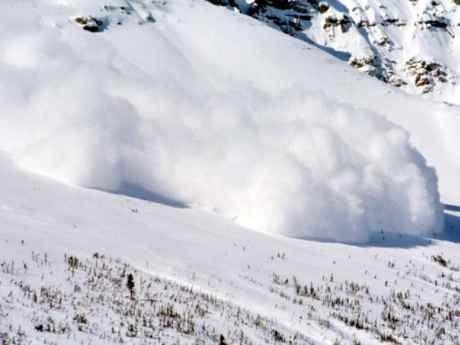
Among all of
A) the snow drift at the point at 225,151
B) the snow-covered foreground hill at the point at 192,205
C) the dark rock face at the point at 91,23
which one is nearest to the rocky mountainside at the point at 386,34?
the dark rock face at the point at 91,23

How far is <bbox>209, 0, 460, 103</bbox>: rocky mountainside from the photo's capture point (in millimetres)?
158750

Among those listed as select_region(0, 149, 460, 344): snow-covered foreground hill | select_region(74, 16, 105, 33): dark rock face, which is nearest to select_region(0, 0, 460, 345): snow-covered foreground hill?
select_region(0, 149, 460, 344): snow-covered foreground hill

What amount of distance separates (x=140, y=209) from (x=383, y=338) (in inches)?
546

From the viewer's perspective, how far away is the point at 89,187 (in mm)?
28078

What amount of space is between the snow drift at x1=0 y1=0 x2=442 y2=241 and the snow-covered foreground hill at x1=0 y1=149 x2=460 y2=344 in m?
1.78

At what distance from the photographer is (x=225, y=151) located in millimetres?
33438

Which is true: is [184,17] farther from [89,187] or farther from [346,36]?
[346,36]

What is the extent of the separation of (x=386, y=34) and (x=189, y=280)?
519 ft

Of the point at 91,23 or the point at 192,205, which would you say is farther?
the point at 91,23

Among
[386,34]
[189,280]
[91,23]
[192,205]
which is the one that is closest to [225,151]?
[192,205]

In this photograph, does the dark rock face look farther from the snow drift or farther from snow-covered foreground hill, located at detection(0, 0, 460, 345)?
the snow drift

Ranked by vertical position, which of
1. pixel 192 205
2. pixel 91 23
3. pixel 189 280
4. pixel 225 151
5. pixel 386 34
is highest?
pixel 189 280

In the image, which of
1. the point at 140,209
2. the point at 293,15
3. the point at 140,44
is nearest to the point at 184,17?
the point at 140,44

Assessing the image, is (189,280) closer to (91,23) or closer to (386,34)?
(91,23)
